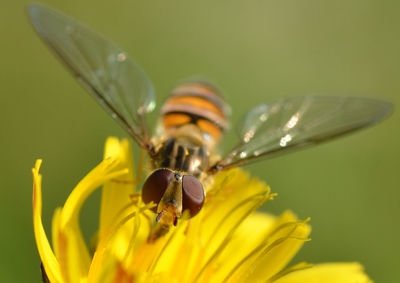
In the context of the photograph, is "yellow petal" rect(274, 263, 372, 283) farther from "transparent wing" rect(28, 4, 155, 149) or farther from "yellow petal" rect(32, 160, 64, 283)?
"yellow petal" rect(32, 160, 64, 283)

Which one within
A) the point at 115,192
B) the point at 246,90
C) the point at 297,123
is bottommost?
the point at 115,192

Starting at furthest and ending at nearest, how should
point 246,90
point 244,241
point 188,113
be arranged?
point 246,90, point 188,113, point 244,241

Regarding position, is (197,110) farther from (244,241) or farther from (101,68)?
(244,241)

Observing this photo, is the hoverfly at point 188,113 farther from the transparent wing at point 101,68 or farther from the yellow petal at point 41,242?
the yellow petal at point 41,242

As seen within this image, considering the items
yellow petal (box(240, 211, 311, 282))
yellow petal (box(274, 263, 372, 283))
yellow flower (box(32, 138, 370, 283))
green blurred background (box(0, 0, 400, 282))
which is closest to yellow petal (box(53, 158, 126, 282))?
yellow flower (box(32, 138, 370, 283))

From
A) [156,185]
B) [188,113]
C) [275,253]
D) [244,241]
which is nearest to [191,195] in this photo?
[156,185]

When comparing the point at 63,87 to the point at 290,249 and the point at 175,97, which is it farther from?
the point at 290,249


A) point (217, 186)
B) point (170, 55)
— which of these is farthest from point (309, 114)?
point (170, 55)

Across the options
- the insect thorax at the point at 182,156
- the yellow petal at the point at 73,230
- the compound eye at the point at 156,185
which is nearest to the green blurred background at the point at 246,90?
the yellow petal at the point at 73,230
